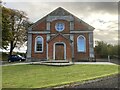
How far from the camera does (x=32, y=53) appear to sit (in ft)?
102

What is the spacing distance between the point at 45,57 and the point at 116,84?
2028 cm

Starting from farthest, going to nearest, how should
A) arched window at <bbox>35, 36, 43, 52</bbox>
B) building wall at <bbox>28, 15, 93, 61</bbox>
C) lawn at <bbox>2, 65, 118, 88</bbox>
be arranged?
arched window at <bbox>35, 36, 43, 52</bbox> → building wall at <bbox>28, 15, 93, 61</bbox> → lawn at <bbox>2, 65, 118, 88</bbox>

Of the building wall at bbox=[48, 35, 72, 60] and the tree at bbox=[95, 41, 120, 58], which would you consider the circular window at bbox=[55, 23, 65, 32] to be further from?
the tree at bbox=[95, 41, 120, 58]

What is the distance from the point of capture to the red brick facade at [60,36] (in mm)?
30406

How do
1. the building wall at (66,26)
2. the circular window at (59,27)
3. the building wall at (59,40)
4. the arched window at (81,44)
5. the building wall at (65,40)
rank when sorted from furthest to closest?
the circular window at (59,27)
the building wall at (66,26)
the arched window at (81,44)
the building wall at (65,40)
the building wall at (59,40)

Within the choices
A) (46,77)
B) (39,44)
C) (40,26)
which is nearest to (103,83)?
(46,77)

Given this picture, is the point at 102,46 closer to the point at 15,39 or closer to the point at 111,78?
the point at 15,39

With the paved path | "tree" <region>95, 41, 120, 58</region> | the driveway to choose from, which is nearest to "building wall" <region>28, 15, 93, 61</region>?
"tree" <region>95, 41, 120, 58</region>

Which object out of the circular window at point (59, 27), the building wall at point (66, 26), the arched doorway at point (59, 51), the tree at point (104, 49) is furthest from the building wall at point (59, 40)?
the tree at point (104, 49)

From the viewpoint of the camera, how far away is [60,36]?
3045 centimetres

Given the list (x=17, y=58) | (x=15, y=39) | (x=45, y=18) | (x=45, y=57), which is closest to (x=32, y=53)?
(x=45, y=57)

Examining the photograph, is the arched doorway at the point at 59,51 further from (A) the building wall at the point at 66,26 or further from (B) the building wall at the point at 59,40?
(A) the building wall at the point at 66,26

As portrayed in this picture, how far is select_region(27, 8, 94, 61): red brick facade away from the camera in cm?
3041

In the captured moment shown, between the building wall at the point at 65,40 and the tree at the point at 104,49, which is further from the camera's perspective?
the tree at the point at 104,49
